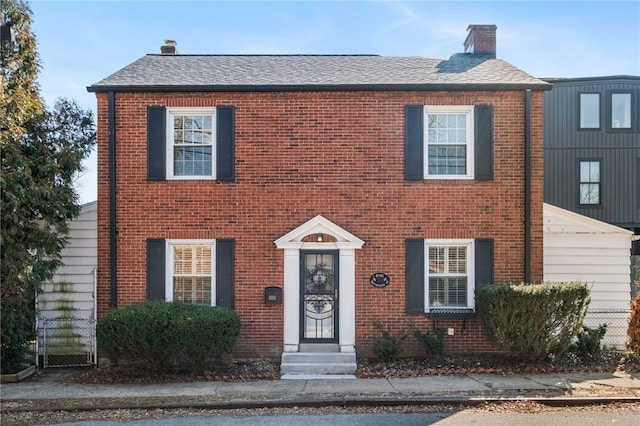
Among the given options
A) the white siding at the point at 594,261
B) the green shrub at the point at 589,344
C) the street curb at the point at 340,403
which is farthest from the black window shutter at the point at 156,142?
the green shrub at the point at 589,344

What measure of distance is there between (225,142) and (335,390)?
5.26 meters

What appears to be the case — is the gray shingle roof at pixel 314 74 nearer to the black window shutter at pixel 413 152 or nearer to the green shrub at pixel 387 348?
the black window shutter at pixel 413 152

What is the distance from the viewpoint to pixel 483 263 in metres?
10.9

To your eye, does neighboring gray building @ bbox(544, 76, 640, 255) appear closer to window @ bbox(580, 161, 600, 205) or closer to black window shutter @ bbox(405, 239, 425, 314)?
window @ bbox(580, 161, 600, 205)

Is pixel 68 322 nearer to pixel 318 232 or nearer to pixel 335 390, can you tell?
pixel 318 232

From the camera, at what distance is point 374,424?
7297mm

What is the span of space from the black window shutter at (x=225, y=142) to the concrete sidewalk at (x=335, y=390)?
4150 millimetres

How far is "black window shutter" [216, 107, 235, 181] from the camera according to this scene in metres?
10.9

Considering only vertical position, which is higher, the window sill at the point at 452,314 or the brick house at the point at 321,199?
the brick house at the point at 321,199

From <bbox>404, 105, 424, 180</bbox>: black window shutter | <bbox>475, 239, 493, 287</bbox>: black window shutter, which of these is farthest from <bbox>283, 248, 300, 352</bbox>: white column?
<bbox>475, 239, 493, 287</bbox>: black window shutter

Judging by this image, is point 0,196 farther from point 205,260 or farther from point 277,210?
point 277,210

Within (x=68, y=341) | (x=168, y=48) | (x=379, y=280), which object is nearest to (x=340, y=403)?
(x=379, y=280)

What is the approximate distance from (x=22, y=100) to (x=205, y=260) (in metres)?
4.51

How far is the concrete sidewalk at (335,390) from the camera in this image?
8.27 meters
